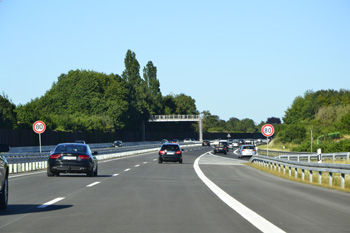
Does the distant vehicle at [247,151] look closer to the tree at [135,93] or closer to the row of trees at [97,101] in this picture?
the row of trees at [97,101]

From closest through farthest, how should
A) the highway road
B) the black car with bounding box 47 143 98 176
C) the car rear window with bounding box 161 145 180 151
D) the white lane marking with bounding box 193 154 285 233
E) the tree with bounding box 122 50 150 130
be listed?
the white lane marking with bounding box 193 154 285 233 → the highway road → the black car with bounding box 47 143 98 176 → the car rear window with bounding box 161 145 180 151 → the tree with bounding box 122 50 150 130

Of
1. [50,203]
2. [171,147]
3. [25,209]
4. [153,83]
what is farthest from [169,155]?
[153,83]

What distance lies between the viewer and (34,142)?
69938 millimetres

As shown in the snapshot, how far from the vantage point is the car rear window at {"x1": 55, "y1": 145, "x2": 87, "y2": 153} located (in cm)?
2341

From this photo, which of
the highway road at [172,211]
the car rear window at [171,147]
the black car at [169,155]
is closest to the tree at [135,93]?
the car rear window at [171,147]

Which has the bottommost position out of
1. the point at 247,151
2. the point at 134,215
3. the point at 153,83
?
the point at 134,215

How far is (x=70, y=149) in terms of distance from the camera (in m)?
23.6

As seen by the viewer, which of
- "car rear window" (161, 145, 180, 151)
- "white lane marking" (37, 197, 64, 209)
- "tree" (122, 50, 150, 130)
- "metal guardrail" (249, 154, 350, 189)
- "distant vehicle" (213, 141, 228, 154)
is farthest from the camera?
"tree" (122, 50, 150, 130)

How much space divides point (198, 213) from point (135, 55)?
5410 inches

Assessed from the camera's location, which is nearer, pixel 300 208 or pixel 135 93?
pixel 300 208

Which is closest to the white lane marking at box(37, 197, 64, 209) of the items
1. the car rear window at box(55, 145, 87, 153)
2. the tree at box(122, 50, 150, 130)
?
the car rear window at box(55, 145, 87, 153)

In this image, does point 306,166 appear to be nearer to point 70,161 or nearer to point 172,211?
point 70,161

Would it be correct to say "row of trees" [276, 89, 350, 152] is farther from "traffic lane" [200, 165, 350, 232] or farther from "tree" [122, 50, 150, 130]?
"traffic lane" [200, 165, 350, 232]

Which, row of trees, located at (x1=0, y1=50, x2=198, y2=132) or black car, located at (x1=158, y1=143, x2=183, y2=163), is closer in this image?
black car, located at (x1=158, y1=143, x2=183, y2=163)
